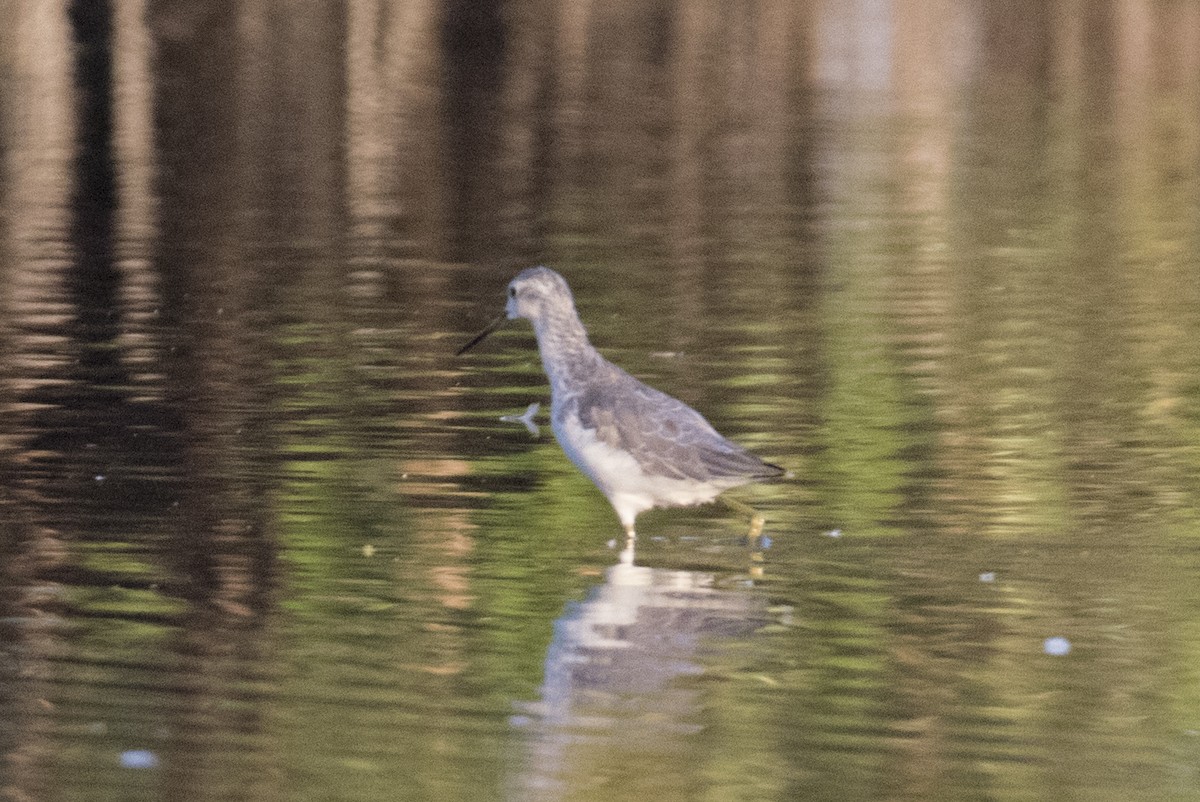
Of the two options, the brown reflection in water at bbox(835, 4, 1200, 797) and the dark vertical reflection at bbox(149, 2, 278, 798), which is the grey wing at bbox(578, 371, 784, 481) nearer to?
the brown reflection in water at bbox(835, 4, 1200, 797)

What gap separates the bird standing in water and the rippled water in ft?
0.89

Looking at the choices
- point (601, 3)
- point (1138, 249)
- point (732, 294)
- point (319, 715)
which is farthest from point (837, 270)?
point (601, 3)

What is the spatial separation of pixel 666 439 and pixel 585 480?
192cm

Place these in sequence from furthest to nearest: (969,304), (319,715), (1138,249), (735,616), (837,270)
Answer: (1138,249) → (837,270) → (969,304) → (735,616) → (319,715)

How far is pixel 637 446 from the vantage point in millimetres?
11805

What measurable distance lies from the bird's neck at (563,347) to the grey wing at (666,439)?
34 cm

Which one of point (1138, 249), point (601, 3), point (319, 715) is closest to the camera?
point (319, 715)

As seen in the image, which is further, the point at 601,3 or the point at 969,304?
the point at 601,3

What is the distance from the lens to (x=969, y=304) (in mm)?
19594

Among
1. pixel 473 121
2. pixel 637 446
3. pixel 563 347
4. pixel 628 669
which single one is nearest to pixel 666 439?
pixel 637 446

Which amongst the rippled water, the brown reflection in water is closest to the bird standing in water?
the rippled water

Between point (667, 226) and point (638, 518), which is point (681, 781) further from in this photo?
point (667, 226)

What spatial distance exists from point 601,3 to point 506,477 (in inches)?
1812

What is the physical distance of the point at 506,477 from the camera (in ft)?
44.2
